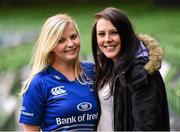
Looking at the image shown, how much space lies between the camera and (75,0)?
9.14 meters

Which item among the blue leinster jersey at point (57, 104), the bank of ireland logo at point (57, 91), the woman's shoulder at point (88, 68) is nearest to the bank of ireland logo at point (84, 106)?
the blue leinster jersey at point (57, 104)

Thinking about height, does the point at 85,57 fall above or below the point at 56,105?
below

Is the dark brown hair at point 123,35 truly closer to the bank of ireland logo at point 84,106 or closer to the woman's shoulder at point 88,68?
the bank of ireland logo at point 84,106

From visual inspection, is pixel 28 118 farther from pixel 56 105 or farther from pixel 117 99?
pixel 117 99

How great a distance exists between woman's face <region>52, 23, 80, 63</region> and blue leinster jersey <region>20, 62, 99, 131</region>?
0.11m

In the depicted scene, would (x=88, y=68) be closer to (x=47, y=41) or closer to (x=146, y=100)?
(x=47, y=41)

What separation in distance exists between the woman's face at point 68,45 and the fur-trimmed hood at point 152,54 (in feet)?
1.37

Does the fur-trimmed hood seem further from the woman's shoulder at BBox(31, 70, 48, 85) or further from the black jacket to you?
the woman's shoulder at BBox(31, 70, 48, 85)

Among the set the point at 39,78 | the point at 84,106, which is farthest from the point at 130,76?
the point at 39,78

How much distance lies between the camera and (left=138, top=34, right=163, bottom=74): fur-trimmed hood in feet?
8.00

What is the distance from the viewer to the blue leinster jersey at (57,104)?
9.31 ft

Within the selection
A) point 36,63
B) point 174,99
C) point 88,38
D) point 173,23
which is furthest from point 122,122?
point 173,23

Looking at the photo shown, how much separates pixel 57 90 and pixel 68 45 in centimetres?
27

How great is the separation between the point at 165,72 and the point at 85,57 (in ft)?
3.18
